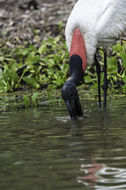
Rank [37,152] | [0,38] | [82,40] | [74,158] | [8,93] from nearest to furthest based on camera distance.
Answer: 1. [74,158]
2. [37,152]
3. [82,40]
4. [8,93]
5. [0,38]

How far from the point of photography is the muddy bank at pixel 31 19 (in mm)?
11180

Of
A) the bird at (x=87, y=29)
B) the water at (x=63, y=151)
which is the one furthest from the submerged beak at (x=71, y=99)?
the bird at (x=87, y=29)

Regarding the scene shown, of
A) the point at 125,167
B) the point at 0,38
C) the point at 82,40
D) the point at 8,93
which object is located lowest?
the point at 125,167

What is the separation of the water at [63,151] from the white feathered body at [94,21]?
3.23 feet

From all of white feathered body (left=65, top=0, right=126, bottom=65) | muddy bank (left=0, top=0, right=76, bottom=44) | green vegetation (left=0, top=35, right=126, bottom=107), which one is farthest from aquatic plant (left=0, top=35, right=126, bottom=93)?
muddy bank (left=0, top=0, right=76, bottom=44)

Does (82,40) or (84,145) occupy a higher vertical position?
(82,40)

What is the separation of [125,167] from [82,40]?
3191 mm

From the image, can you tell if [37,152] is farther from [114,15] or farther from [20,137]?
[114,15]

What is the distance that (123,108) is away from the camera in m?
5.83

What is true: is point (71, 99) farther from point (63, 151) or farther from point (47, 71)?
point (47, 71)

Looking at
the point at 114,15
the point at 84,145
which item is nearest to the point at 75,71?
the point at 114,15

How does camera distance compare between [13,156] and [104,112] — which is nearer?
[13,156]

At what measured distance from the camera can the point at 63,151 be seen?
3732mm

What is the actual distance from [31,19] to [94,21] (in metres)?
6.23
